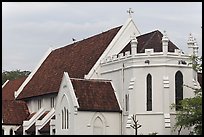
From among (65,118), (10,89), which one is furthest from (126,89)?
(10,89)

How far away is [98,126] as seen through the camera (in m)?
44.9

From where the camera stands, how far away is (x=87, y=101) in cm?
4409

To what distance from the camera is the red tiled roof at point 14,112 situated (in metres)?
56.9

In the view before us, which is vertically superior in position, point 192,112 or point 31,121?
point 31,121

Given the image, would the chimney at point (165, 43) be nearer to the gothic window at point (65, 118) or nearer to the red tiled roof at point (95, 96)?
the red tiled roof at point (95, 96)

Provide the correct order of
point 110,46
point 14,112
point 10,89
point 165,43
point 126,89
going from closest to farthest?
point 165,43 → point 126,89 → point 110,46 → point 14,112 → point 10,89

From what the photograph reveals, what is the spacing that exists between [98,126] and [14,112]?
53.7 feet

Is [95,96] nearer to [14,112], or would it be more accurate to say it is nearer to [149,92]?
[149,92]

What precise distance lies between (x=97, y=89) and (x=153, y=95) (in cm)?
524

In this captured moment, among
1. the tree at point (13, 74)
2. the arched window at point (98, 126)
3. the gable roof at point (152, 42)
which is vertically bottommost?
the arched window at point (98, 126)

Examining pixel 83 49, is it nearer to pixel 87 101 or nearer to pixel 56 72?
pixel 56 72

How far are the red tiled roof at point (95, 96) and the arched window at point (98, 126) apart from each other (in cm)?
102

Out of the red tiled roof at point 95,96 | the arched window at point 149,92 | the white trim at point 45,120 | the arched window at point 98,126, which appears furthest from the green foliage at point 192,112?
the white trim at point 45,120

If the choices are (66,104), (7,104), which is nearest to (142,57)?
(66,104)
